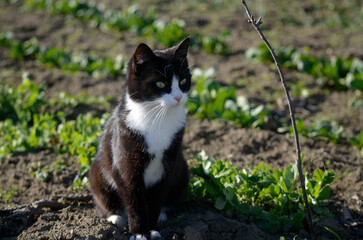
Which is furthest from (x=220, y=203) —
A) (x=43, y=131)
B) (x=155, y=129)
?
(x=43, y=131)

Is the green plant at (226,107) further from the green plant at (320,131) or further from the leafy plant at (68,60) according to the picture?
the leafy plant at (68,60)

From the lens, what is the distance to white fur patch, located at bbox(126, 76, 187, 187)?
9.37 ft

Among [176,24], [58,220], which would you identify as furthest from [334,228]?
[176,24]

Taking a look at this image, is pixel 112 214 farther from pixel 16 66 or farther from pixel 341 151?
→ pixel 16 66

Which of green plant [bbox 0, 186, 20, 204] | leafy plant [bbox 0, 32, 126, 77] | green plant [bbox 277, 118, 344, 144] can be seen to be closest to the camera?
green plant [bbox 0, 186, 20, 204]

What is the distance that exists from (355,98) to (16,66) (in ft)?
16.9

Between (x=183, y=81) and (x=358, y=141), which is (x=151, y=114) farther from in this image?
(x=358, y=141)

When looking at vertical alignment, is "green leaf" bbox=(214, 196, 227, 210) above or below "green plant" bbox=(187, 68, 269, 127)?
above

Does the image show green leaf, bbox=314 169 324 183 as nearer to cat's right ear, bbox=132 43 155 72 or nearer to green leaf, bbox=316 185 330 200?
green leaf, bbox=316 185 330 200

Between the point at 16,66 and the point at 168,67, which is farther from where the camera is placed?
the point at 16,66

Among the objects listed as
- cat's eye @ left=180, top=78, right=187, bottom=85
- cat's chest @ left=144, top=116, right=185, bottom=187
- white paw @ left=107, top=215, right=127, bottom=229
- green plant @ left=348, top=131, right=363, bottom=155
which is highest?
cat's eye @ left=180, top=78, right=187, bottom=85

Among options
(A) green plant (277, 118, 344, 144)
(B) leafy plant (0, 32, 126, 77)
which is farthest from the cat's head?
(B) leafy plant (0, 32, 126, 77)

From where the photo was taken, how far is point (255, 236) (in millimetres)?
3113

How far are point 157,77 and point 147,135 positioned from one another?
392 millimetres
